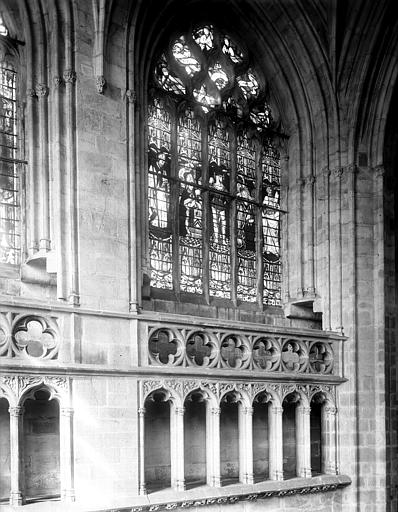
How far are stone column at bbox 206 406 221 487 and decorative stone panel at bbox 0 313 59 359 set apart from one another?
2822 mm

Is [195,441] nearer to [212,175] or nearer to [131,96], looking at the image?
[212,175]

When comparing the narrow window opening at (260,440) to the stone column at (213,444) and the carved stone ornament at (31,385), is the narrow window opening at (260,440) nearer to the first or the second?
the stone column at (213,444)

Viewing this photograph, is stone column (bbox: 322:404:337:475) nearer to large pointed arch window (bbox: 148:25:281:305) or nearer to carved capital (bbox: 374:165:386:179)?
large pointed arch window (bbox: 148:25:281:305)

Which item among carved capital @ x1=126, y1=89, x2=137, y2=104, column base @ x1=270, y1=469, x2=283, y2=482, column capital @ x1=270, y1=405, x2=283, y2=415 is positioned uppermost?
carved capital @ x1=126, y1=89, x2=137, y2=104

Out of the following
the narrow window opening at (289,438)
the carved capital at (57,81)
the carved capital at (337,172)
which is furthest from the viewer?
the carved capital at (337,172)

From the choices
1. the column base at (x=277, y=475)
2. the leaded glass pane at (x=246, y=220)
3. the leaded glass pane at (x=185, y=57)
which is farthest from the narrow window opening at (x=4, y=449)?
the leaded glass pane at (x=185, y=57)

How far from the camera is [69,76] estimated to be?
31.9 feet

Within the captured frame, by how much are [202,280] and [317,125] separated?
404 centimetres

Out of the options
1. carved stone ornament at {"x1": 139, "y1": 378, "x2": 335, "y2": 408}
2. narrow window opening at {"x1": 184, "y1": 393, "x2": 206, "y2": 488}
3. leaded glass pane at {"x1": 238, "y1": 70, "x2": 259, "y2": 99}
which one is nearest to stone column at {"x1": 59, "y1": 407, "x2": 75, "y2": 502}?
carved stone ornament at {"x1": 139, "y1": 378, "x2": 335, "y2": 408}

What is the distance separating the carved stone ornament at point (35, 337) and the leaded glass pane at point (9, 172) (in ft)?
3.66

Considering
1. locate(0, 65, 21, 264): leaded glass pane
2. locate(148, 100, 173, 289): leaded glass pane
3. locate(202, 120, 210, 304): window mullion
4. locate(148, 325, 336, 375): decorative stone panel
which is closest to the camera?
locate(0, 65, 21, 264): leaded glass pane

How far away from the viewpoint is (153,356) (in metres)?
9.85

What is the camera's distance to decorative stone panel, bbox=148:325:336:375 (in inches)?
396

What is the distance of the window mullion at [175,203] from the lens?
11492 mm
